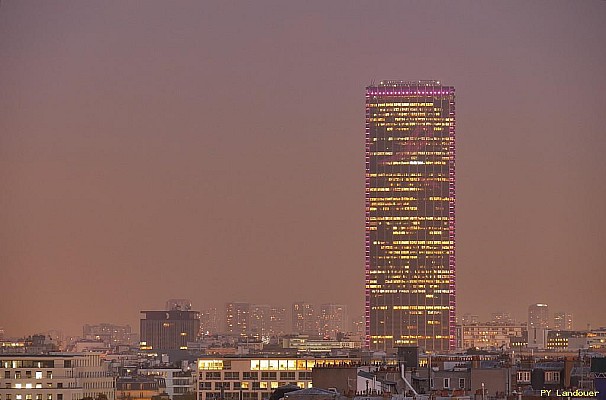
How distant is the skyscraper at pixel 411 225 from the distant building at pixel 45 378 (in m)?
86.0

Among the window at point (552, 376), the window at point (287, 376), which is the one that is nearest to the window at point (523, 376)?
the window at point (552, 376)

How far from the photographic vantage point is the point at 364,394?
5122cm

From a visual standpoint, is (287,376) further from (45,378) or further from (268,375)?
(45,378)

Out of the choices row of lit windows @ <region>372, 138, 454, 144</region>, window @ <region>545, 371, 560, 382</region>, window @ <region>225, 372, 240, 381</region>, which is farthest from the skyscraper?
window @ <region>545, 371, 560, 382</region>

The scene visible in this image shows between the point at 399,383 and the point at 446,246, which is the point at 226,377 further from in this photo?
the point at 446,246

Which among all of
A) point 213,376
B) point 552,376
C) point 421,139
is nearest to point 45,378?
point 213,376

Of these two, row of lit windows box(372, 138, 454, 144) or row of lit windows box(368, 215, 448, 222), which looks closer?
row of lit windows box(368, 215, 448, 222)

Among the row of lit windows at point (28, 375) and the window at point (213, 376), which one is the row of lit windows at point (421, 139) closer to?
the window at point (213, 376)

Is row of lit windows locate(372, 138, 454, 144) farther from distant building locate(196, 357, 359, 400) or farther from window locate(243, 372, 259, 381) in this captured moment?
window locate(243, 372, 259, 381)

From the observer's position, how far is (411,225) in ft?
631

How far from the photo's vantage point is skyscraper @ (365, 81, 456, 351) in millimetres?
189625

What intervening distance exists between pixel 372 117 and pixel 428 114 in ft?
13.4

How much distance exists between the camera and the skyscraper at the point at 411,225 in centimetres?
18962

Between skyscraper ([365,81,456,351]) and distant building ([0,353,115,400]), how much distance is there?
85964 mm
